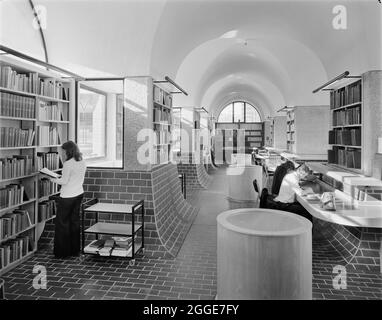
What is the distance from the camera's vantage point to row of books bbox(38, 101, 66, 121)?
4.39 metres

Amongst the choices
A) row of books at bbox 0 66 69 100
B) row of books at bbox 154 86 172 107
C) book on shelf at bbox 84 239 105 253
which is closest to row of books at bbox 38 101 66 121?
row of books at bbox 0 66 69 100

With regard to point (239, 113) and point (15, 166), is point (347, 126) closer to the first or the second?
point (15, 166)

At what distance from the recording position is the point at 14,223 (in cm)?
388

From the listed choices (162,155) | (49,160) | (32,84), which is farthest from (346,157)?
(32,84)

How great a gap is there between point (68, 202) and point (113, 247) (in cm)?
88

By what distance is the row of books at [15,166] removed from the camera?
3.72 meters

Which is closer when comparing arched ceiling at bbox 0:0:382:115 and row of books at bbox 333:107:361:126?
arched ceiling at bbox 0:0:382:115

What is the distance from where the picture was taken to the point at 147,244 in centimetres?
452

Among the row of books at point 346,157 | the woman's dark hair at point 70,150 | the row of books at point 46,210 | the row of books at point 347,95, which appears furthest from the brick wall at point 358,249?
the row of books at point 46,210

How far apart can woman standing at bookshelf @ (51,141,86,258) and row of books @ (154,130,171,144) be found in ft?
5.19

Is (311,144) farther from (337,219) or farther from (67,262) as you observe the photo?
→ (67,262)

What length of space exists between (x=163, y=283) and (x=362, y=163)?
3921 millimetres

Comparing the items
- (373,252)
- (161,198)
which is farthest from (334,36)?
(161,198)

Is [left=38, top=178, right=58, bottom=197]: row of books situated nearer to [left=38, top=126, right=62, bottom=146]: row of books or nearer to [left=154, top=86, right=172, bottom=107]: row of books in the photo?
[left=38, top=126, right=62, bottom=146]: row of books
